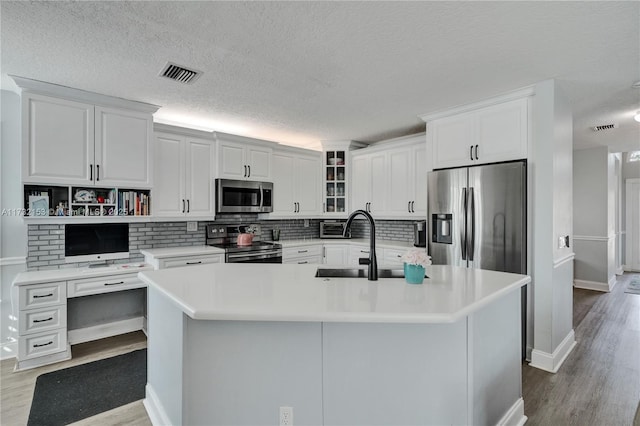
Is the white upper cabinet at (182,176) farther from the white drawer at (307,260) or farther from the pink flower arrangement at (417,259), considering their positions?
the pink flower arrangement at (417,259)

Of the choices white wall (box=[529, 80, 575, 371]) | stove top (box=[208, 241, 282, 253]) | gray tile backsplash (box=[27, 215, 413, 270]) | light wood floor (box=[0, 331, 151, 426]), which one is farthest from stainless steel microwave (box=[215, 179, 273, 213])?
white wall (box=[529, 80, 575, 371])

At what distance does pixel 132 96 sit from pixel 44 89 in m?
0.70

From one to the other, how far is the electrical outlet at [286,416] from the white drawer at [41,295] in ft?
8.67

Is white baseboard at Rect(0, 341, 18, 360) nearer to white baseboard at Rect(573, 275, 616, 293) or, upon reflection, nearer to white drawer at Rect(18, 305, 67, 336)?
white drawer at Rect(18, 305, 67, 336)

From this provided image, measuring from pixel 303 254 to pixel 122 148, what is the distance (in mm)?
2646

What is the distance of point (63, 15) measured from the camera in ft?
6.19

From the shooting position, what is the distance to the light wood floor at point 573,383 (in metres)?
2.14

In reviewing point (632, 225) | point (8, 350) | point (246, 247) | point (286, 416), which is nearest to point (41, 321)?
point (8, 350)

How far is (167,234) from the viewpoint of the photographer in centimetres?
398

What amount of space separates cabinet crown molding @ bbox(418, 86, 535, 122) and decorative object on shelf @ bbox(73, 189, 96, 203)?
3774 mm

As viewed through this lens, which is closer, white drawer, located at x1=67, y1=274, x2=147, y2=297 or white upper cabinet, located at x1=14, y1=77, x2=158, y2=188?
white upper cabinet, located at x1=14, y1=77, x2=158, y2=188

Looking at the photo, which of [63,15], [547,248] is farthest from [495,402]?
[63,15]

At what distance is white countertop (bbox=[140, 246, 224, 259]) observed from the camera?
11.3 ft

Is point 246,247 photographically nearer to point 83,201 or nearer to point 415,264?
point 83,201
